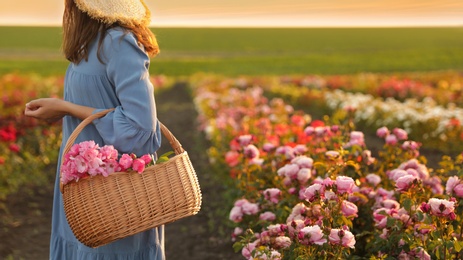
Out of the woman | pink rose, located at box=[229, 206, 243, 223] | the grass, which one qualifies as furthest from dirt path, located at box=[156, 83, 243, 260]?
the grass

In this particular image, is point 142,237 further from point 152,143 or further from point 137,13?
point 137,13

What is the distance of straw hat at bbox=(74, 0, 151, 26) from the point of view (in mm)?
2514

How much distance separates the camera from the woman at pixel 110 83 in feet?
8.07

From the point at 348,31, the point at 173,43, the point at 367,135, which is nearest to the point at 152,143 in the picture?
the point at 367,135

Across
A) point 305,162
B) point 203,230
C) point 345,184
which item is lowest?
point 203,230

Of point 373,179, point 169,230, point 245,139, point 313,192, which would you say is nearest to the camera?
point 313,192

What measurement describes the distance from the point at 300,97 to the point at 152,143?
10.6 m

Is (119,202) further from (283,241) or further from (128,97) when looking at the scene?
(283,241)

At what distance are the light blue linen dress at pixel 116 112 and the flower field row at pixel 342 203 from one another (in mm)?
549

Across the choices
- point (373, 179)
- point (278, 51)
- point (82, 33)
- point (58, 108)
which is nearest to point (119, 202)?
point (58, 108)

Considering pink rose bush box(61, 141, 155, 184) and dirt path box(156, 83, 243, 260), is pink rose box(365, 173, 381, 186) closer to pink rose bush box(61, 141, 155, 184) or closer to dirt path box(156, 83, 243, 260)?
dirt path box(156, 83, 243, 260)

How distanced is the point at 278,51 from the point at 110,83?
187 ft

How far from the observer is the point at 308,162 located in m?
3.74

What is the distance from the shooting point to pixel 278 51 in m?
59.1
